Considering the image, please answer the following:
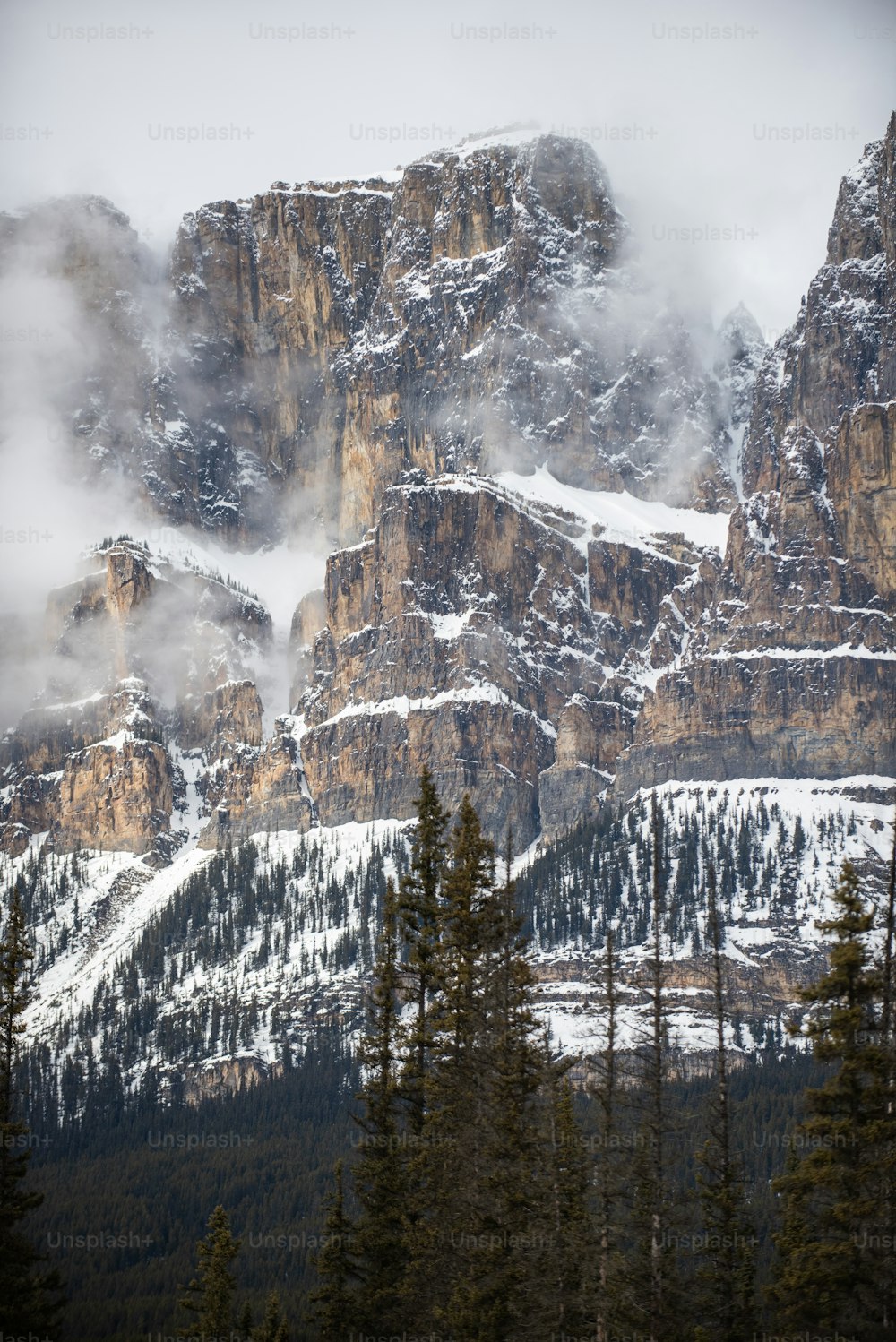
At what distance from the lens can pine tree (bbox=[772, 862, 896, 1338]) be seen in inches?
1959

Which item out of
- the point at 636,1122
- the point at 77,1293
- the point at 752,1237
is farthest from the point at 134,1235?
the point at 636,1122

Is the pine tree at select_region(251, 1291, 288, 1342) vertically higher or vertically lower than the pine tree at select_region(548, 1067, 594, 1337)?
lower

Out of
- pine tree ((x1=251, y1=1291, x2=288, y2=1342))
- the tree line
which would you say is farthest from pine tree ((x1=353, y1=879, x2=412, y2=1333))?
pine tree ((x1=251, y1=1291, x2=288, y2=1342))

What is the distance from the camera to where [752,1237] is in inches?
2808

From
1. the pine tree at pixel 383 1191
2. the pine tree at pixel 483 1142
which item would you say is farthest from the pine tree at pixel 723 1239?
A: the pine tree at pixel 383 1191

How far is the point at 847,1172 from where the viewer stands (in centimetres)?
5000

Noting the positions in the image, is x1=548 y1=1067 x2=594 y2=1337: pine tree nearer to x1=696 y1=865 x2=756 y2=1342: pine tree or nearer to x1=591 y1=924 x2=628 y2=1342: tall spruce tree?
x1=591 y1=924 x2=628 y2=1342: tall spruce tree

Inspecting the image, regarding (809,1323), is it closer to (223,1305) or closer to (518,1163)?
(518,1163)

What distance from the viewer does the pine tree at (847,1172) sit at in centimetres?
4975

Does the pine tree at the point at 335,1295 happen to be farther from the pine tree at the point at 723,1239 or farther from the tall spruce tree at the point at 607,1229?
the tall spruce tree at the point at 607,1229

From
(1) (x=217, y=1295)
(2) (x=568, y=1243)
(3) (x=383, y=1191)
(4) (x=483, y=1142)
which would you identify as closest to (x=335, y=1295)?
(3) (x=383, y=1191)

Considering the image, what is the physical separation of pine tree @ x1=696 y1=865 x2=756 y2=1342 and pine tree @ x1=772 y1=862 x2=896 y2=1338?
A: 9.26m

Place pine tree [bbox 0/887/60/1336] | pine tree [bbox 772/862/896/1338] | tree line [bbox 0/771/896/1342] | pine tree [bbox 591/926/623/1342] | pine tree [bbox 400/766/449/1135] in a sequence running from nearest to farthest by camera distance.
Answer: pine tree [bbox 772/862/896/1338] → tree line [bbox 0/771/896/1342] → pine tree [bbox 591/926/623/1342] → pine tree [bbox 0/887/60/1336] → pine tree [bbox 400/766/449/1135]

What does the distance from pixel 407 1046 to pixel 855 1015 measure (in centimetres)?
2273
